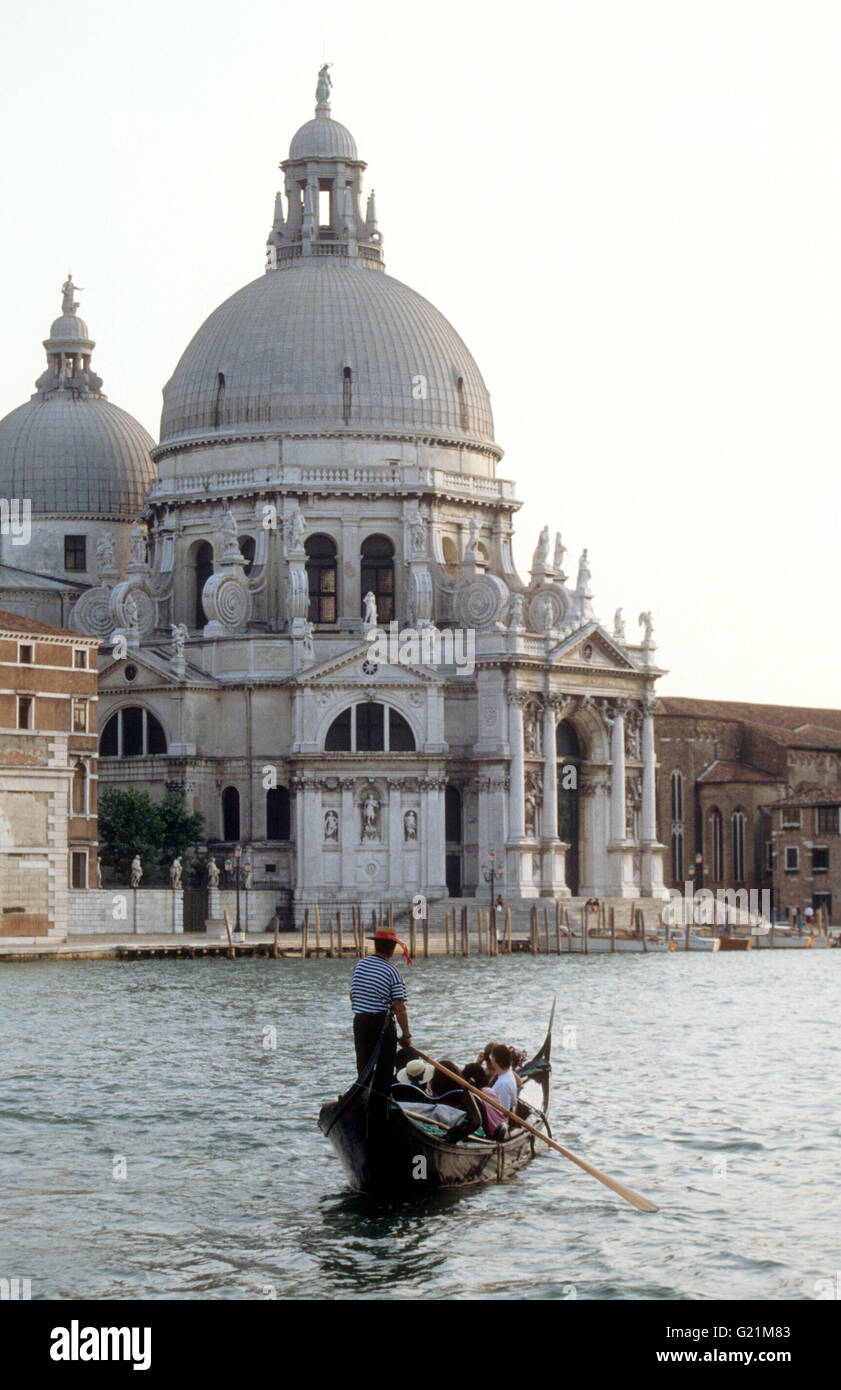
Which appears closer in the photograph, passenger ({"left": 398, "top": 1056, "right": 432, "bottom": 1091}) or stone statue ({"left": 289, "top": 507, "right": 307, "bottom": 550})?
passenger ({"left": 398, "top": 1056, "right": 432, "bottom": 1091})

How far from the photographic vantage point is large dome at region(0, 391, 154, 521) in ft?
257

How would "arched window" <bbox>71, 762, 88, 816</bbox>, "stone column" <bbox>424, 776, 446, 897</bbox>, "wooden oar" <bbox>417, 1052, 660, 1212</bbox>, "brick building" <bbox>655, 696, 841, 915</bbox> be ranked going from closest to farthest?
"wooden oar" <bbox>417, 1052, 660, 1212</bbox>, "arched window" <bbox>71, 762, 88, 816</bbox>, "stone column" <bbox>424, 776, 446, 897</bbox>, "brick building" <bbox>655, 696, 841, 915</bbox>

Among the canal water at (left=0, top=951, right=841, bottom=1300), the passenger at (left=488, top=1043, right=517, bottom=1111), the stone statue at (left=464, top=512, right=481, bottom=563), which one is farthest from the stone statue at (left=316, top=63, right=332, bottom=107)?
the passenger at (left=488, top=1043, right=517, bottom=1111)

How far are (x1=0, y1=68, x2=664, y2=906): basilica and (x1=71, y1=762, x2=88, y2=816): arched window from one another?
17.3 ft

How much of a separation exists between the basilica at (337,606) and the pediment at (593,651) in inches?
4.1

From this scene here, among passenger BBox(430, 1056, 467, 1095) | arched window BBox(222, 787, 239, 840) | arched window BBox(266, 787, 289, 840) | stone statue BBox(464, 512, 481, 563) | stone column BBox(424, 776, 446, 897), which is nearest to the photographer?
passenger BBox(430, 1056, 467, 1095)

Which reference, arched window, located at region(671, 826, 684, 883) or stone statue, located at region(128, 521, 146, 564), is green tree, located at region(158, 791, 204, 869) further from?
arched window, located at region(671, 826, 684, 883)

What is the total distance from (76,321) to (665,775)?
23272 millimetres

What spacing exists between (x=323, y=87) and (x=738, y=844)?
25780 millimetres

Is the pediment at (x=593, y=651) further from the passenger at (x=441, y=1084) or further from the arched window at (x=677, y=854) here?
the passenger at (x=441, y=1084)

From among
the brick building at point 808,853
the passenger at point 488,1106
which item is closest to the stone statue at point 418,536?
the brick building at point 808,853

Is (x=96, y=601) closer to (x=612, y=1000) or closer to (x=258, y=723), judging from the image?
(x=258, y=723)
